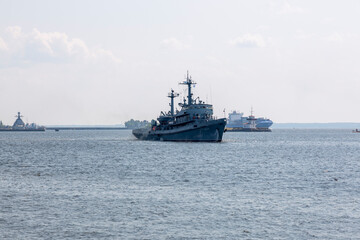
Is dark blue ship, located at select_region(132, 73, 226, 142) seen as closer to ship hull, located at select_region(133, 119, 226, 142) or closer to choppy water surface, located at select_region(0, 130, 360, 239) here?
ship hull, located at select_region(133, 119, 226, 142)

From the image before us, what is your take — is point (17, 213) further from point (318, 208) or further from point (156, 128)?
point (156, 128)

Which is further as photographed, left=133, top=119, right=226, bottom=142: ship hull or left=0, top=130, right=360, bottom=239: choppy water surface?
left=133, top=119, right=226, bottom=142: ship hull

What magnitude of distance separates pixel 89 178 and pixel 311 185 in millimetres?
22648

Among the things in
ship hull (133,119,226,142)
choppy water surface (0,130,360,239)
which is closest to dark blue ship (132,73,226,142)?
ship hull (133,119,226,142)

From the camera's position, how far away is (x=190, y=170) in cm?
6025

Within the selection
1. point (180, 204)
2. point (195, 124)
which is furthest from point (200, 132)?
point (180, 204)

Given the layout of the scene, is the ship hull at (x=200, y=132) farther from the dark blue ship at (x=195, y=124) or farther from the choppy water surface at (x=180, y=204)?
the choppy water surface at (x=180, y=204)

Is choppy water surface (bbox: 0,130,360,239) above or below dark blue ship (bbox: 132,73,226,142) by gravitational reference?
below

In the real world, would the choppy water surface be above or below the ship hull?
below

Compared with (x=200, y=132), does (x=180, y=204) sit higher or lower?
lower

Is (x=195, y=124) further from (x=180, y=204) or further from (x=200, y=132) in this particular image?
(x=180, y=204)

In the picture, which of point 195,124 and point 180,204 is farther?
point 195,124

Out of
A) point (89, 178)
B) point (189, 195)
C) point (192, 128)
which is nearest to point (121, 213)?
point (189, 195)

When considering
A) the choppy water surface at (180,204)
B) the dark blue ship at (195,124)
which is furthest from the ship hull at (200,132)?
the choppy water surface at (180,204)
